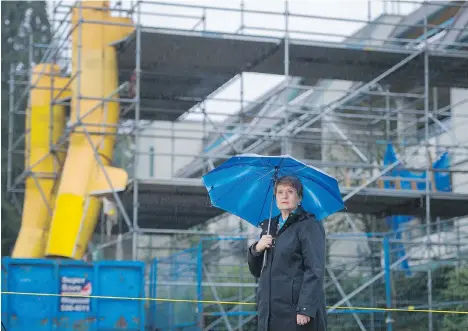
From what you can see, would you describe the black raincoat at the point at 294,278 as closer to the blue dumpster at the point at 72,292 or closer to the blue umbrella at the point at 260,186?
the blue umbrella at the point at 260,186

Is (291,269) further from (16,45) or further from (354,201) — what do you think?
(16,45)

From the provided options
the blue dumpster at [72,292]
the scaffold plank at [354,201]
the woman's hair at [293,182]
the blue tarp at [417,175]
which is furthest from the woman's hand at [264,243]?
the blue tarp at [417,175]

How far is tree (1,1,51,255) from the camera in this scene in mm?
26422

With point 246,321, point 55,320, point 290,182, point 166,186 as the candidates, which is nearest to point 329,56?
point 166,186

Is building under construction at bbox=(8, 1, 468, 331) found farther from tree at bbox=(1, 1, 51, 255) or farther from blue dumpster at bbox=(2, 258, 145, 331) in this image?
tree at bbox=(1, 1, 51, 255)

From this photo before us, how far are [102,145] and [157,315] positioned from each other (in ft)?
10.4

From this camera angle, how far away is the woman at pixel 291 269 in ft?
20.9

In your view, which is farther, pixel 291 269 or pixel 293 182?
pixel 293 182

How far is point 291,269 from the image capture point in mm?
6539

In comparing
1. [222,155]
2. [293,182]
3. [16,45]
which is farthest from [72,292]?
[16,45]

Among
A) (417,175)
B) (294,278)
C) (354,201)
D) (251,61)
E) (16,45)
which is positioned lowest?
(294,278)

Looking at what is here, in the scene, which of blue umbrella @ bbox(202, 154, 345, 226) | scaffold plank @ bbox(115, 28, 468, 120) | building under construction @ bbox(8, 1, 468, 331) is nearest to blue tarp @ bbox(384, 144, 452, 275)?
building under construction @ bbox(8, 1, 468, 331)

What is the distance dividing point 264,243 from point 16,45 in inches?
935

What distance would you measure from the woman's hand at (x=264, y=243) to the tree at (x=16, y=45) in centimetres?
1902
